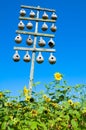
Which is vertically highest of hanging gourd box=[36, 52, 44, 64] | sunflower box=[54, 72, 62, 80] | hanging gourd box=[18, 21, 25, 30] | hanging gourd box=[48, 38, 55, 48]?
hanging gourd box=[18, 21, 25, 30]

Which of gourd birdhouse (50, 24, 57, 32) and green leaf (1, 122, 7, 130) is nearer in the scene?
green leaf (1, 122, 7, 130)

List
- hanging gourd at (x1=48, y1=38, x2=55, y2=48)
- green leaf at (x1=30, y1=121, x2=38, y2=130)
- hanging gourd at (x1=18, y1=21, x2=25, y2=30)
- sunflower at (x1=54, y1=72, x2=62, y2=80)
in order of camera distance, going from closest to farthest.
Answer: green leaf at (x1=30, y1=121, x2=38, y2=130), sunflower at (x1=54, y1=72, x2=62, y2=80), hanging gourd at (x1=18, y1=21, x2=25, y2=30), hanging gourd at (x1=48, y1=38, x2=55, y2=48)

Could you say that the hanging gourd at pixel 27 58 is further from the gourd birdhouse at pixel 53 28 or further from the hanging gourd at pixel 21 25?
the gourd birdhouse at pixel 53 28

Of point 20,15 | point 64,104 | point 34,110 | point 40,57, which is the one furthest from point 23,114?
point 20,15

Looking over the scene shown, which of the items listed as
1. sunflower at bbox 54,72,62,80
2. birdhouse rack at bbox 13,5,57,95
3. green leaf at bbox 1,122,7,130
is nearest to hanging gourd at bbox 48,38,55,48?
birdhouse rack at bbox 13,5,57,95

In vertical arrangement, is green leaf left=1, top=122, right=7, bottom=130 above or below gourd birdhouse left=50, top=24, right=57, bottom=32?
below

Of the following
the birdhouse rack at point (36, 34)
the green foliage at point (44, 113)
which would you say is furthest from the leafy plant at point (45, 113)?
the birdhouse rack at point (36, 34)

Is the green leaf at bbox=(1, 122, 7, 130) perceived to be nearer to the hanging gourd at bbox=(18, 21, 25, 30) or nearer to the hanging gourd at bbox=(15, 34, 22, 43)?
the hanging gourd at bbox=(15, 34, 22, 43)

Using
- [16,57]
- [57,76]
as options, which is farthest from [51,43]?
[57,76]

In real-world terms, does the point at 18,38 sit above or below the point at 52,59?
above

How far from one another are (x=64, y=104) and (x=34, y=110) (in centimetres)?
32

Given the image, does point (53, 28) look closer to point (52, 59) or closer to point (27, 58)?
point (52, 59)

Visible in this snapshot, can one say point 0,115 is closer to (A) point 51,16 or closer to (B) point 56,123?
(B) point 56,123

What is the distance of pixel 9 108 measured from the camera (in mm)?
4578
